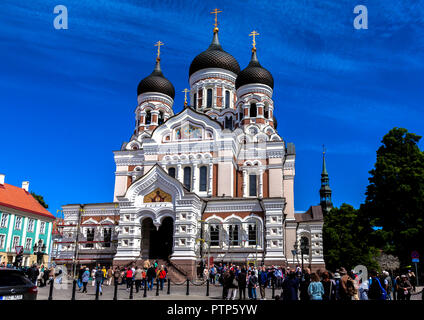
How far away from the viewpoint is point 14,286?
10188 mm

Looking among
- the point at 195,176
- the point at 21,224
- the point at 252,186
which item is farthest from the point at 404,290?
the point at 21,224

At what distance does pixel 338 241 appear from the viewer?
4459cm

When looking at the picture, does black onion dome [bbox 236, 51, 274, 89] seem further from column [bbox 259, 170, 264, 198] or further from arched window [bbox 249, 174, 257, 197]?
arched window [bbox 249, 174, 257, 197]

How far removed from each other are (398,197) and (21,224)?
35273mm

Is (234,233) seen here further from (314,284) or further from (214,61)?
(214,61)

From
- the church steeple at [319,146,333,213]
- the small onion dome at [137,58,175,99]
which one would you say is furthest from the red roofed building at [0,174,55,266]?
the church steeple at [319,146,333,213]

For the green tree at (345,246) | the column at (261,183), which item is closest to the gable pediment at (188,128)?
the column at (261,183)

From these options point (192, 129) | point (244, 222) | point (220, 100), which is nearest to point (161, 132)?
point (192, 129)

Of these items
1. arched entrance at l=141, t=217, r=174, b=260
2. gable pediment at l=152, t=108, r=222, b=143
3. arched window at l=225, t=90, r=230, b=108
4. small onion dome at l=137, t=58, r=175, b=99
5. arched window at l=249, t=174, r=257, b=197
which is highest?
small onion dome at l=137, t=58, r=175, b=99

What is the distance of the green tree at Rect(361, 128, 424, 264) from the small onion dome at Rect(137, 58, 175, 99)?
2316 centimetres

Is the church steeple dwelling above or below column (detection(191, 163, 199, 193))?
above

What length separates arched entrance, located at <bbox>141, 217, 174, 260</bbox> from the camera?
30859mm

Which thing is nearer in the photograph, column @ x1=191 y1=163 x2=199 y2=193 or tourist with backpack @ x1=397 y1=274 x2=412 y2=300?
tourist with backpack @ x1=397 y1=274 x2=412 y2=300
